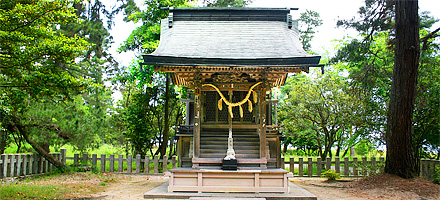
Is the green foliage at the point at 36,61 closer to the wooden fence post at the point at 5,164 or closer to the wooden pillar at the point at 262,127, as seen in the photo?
the wooden fence post at the point at 5,164

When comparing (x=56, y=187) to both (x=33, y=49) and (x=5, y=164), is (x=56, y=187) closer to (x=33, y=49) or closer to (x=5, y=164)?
(x=5, y=164)

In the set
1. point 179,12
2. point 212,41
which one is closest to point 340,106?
point 212,41

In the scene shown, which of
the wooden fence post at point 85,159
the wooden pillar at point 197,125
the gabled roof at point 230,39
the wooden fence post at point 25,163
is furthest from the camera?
the wooden fence post at point 85,159

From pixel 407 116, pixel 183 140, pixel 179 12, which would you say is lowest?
pixel 183 140

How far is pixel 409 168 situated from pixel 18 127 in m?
13.7

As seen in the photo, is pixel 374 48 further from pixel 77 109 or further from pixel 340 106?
pixel 77 109

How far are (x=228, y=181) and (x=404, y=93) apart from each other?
6.20 metres

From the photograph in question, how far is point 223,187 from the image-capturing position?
8.41m

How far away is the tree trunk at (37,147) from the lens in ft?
38.0

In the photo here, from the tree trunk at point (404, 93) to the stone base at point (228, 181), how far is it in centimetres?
399

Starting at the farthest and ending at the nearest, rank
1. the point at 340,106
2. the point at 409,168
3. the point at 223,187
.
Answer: the point at 340,106
the point at 409,168
the point at 223,187

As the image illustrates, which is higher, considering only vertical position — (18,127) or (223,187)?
(18,127)

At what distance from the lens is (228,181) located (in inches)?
334

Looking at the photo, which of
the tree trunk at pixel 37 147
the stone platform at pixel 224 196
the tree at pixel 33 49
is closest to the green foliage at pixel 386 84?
the stone platform at pixel 224 196
